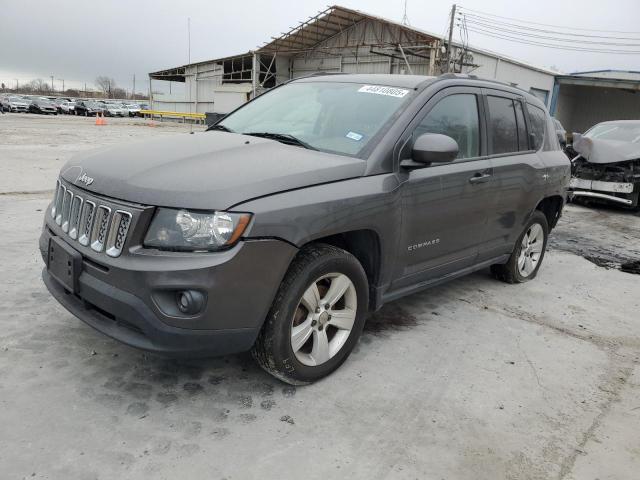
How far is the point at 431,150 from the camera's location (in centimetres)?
319

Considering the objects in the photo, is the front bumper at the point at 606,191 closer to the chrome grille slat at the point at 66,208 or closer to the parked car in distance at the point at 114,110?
the chrome grille slat at the point at 66,208

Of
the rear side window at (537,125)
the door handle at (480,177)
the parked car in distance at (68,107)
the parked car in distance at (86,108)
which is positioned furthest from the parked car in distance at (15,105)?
the door handle at (480,177)

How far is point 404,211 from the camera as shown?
131 inches

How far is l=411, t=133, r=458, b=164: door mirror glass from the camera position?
3195mm

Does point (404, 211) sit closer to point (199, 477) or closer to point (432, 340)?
point (432, 340)

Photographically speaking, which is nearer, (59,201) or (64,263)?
(64,263)

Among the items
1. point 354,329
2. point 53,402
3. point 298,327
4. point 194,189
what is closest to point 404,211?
point 354,329

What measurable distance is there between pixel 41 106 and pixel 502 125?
48748 millimetres

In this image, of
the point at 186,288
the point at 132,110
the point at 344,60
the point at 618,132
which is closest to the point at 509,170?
the point at 186,288

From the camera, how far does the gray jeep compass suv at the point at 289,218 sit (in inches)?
97.6

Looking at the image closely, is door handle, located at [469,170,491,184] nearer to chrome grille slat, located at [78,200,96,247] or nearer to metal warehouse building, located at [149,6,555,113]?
chrome grille slat, located at [78,200,96,247]

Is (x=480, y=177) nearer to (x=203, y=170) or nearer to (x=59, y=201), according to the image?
(x=203, y=170)

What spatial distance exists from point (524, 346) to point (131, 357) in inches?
109

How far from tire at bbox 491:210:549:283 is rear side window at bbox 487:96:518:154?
869 mm
